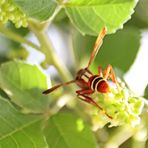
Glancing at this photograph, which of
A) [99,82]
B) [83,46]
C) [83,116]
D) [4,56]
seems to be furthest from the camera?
[4,56]

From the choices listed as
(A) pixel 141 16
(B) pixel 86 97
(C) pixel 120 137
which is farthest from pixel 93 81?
(A) pixel 141 16

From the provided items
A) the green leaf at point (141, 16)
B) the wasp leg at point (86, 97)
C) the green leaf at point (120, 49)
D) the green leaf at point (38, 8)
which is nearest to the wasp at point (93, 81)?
the wasp leg at point (86, 97)

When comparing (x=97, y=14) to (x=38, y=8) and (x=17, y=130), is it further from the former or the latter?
(x=17, y=130)

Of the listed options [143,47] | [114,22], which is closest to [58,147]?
[114,22]

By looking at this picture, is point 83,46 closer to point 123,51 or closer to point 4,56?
point 123,51

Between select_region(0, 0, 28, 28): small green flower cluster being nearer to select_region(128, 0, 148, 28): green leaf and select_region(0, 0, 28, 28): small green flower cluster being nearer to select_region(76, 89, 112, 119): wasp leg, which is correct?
select_region(76, 89, 112, 119): wasp leg
